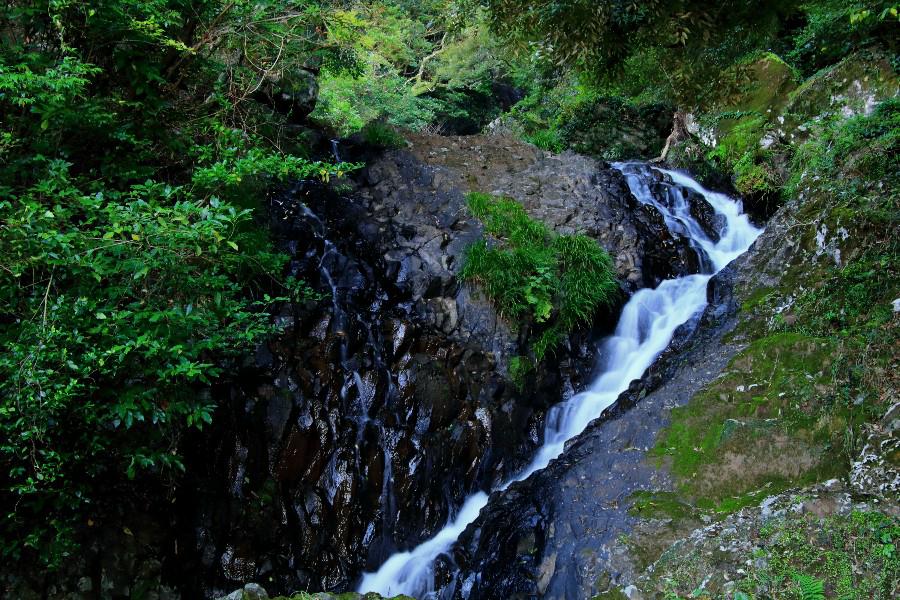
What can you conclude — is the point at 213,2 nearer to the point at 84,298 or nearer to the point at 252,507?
the point at 84,298

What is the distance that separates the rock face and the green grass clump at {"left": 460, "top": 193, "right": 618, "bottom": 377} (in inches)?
9.3

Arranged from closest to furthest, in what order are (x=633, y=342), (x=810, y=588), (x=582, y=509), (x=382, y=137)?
(x=810, y=588), (x=582, y=509), (x=633, y=342), (x=382, y=137)

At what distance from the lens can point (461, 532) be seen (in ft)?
18.6

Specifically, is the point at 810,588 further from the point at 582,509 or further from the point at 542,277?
the point at 542,277

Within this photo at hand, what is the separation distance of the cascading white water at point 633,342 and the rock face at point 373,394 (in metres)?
0.16

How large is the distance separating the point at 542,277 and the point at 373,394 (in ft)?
9.45

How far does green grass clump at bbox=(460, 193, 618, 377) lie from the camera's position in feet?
24.2

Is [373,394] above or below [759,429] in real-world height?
above

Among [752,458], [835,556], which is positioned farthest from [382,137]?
[835,556]

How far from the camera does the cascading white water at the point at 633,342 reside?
5.52m

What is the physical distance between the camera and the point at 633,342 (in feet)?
24.8

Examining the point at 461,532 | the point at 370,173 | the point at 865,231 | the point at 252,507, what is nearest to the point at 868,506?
the point at 865,231

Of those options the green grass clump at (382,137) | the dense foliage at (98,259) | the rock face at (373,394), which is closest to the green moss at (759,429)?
the rock face at (373,394)

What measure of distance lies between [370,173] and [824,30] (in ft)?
28.6
